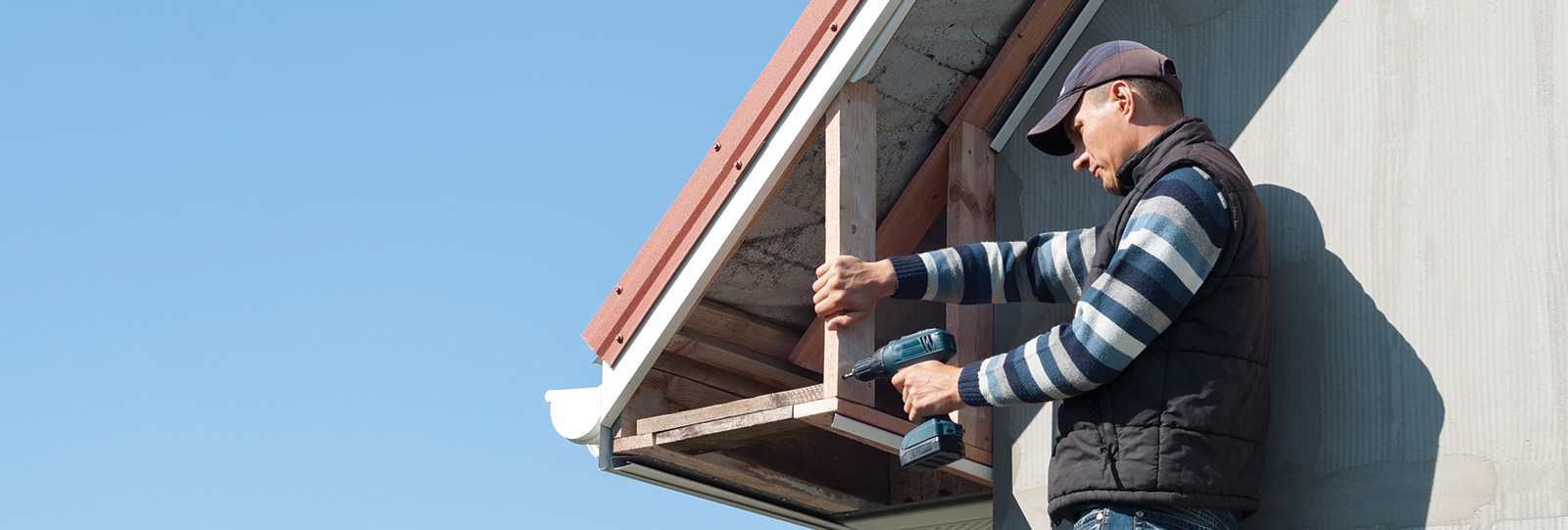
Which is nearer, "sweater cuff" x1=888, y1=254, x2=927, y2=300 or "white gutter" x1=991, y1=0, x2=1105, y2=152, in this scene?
"sweater cuff" x1=888, y1=254, x2=927, y2=300

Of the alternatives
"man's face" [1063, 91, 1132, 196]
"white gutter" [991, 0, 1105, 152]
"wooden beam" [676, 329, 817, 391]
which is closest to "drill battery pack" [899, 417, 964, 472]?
"man's face" [1063, 91, 1132, 196]

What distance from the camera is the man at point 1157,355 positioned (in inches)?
122

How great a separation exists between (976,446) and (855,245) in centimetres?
71

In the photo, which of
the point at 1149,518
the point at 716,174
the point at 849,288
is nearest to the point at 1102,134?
the point at 849,288

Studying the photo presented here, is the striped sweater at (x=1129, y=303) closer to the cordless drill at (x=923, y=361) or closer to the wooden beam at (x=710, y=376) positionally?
the cordless drill at (x=923, y=361)

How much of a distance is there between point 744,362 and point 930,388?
1.21 m

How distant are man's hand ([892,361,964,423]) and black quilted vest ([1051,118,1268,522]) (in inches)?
10.1

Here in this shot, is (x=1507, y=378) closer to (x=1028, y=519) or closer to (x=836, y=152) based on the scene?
(x=1028, y=519)

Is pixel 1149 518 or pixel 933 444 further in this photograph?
pixel 933 444

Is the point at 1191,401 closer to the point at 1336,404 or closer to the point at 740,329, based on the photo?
the point at 1336,404

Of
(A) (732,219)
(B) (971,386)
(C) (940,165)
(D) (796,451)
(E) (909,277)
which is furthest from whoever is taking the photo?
(D) (796,451)

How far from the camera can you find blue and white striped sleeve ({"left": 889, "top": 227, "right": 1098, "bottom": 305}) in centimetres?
381

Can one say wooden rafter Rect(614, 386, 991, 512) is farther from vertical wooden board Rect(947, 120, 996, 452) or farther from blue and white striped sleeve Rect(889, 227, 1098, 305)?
blue and white striped sleeve Rect(889, 227, 1098, 305)

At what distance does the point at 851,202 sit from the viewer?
3.85 m
